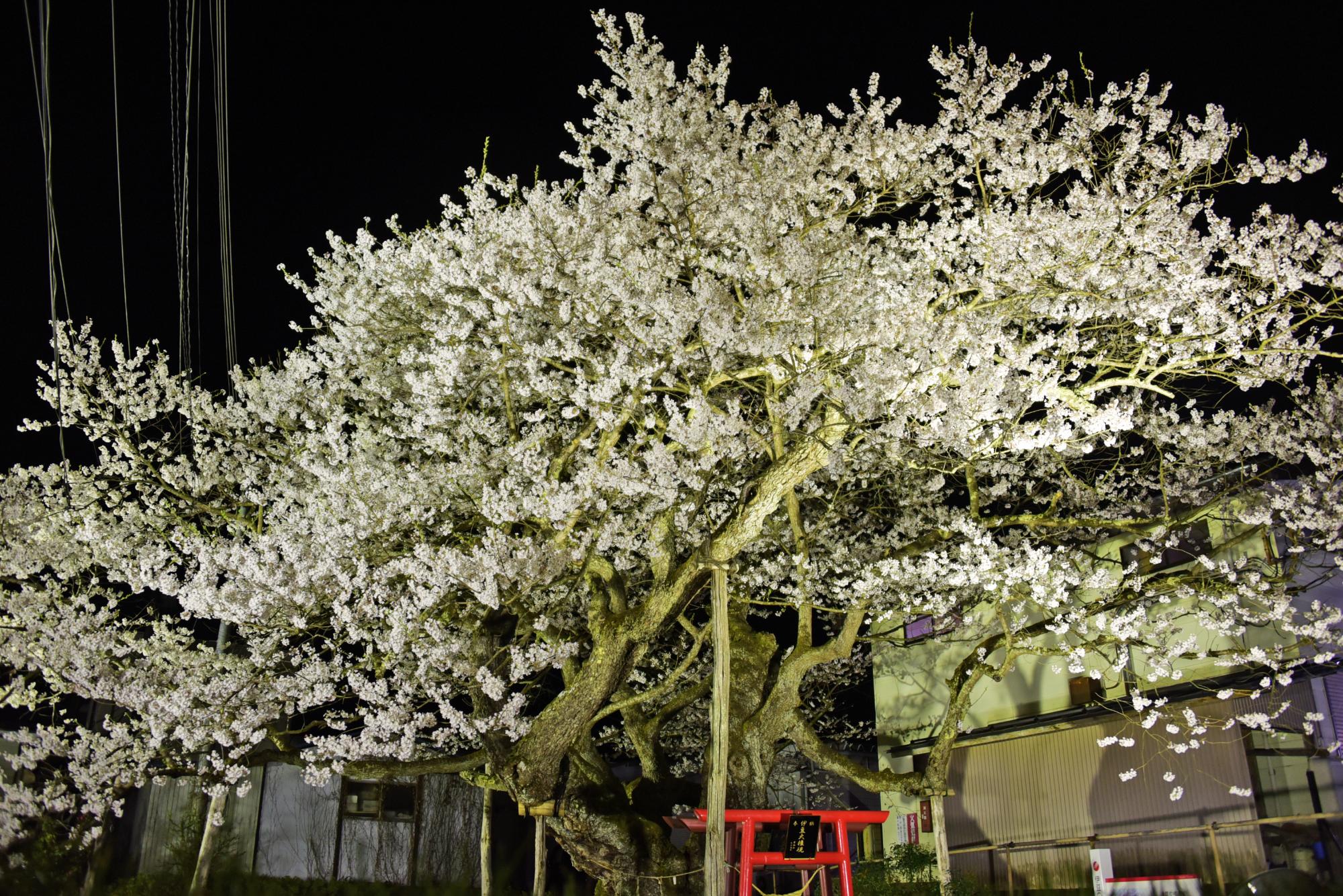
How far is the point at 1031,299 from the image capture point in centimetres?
1001

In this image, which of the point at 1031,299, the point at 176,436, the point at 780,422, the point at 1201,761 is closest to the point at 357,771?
the point at 176,436

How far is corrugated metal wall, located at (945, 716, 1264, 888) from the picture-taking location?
1355 centimetres

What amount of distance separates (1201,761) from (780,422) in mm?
8837

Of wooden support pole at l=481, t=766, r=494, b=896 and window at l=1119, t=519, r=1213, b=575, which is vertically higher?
window at l=1119, t=519, r=1213, b=575

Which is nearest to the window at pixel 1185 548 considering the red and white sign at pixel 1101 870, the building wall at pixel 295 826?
the red and white sign at pixel 1101 870

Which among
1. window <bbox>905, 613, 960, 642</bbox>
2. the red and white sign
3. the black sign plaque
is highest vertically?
window <bbox>905, 613, 960, 642</bbox>

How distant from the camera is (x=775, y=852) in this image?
9.43m

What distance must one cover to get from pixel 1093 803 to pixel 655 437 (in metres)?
10.1

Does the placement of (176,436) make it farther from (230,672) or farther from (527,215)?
(527,215)

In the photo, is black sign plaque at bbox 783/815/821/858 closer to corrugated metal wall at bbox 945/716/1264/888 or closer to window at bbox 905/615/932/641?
corrugated metal wall at bbox 945/716/1264/888

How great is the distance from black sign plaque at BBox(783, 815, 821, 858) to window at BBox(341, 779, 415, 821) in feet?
38.5

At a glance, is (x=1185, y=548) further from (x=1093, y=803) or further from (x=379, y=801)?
(x=379, y=801)

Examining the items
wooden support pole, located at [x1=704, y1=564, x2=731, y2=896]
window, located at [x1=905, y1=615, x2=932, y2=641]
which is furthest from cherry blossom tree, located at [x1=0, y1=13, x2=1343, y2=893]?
window, located at [x1=905, y1=615, x2=932, y2=641]

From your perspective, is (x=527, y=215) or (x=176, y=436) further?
(x=176, y=436)
